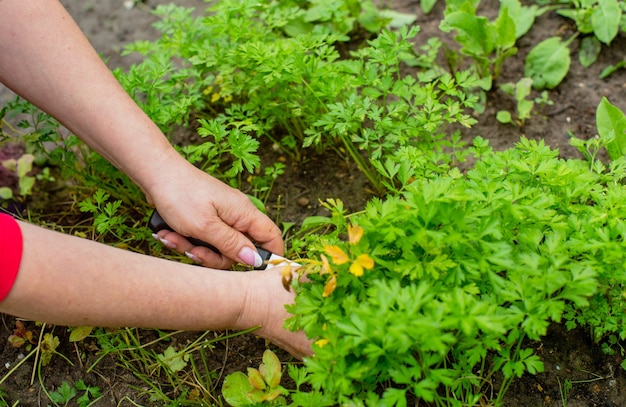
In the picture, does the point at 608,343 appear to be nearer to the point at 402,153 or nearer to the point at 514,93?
the point at 402,153

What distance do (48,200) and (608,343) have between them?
2295 mm

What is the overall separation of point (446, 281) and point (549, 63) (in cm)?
171

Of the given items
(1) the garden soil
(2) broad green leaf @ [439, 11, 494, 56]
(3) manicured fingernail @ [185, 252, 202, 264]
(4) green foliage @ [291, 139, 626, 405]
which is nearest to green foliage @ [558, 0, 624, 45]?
(1) the garden soil

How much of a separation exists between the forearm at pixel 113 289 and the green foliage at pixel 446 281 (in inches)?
10.5

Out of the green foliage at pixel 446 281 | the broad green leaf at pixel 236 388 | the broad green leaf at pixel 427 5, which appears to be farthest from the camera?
the broad green leaf at pixel 427 5

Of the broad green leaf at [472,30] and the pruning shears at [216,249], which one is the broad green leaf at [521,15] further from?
the pruning shears at [216,249]

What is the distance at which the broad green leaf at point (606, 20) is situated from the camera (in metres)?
2.70

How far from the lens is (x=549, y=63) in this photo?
8.98ft

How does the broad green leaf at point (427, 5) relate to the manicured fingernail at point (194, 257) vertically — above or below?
below

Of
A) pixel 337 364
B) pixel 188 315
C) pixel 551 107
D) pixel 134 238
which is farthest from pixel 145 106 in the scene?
pixel 551 107

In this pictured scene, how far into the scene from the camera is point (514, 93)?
2.74 metres

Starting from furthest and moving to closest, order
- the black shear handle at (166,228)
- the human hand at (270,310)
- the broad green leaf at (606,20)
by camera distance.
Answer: the broad green leaf at (606,20) → the black shear handle at (166,228) → the human hand at (270,310)

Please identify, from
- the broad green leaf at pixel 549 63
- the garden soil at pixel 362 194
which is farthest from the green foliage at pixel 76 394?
the broad green leaf at pixel 549 63

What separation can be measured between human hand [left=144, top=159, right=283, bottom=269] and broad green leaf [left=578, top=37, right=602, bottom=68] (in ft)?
A: 5.88
